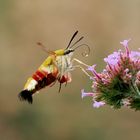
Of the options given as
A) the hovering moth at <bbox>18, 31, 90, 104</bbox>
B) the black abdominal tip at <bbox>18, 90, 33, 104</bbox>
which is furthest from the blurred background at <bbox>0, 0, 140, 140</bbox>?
the black abdominal tip at <bbox>18, 90, 33, 104</bbox>

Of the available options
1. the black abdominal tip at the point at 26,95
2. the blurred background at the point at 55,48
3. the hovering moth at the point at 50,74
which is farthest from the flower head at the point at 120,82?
the blurred background at the point at 55,48

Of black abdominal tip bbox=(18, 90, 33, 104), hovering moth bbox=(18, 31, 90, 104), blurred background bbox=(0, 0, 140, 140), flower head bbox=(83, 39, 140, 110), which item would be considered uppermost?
blurred background bbox=(0, 0, 140, 140)

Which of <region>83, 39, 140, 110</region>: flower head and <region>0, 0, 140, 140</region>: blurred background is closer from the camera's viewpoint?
<region>83, 39, 140, 110</region>: flower head

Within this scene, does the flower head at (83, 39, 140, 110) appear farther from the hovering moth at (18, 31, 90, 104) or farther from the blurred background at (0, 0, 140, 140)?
the blurred background at (0, 0, 140, 140)
